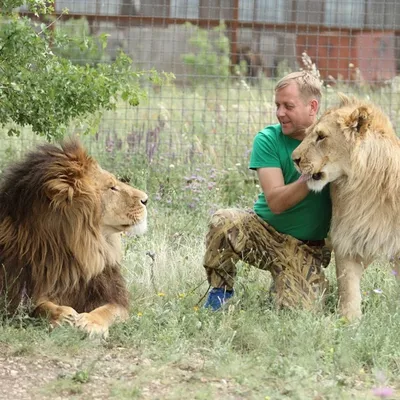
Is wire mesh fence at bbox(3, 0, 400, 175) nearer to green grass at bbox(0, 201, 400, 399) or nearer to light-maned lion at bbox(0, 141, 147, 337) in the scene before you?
light-maned lion at bbox(0, 141, 147, 337)

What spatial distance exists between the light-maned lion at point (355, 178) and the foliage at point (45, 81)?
1026 mm

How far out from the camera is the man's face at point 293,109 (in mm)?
5504

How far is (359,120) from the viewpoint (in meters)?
5.12

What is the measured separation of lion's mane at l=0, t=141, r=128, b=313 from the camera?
16.3 ft

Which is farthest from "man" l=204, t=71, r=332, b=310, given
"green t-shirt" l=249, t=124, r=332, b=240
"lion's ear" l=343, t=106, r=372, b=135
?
"lion's ear" l=343, t=106, r=372, b=135

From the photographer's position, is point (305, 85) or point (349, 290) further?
point (305, 85)

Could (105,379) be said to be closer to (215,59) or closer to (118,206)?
(118,206)

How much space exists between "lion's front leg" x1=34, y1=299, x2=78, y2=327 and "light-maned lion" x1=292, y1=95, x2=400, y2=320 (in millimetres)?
1438

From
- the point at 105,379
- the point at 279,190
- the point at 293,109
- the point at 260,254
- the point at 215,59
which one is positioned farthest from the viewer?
the point at 215,59

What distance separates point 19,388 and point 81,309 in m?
1.00

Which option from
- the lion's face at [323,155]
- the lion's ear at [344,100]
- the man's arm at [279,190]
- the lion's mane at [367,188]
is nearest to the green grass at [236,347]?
the lion's mane at [367,188]

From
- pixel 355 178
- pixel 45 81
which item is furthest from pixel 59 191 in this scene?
Answer: pixel 355 178

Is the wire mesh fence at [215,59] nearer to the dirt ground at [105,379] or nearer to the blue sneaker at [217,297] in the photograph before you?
the blue sneaker at [217,297]

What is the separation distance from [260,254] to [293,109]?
871mm
